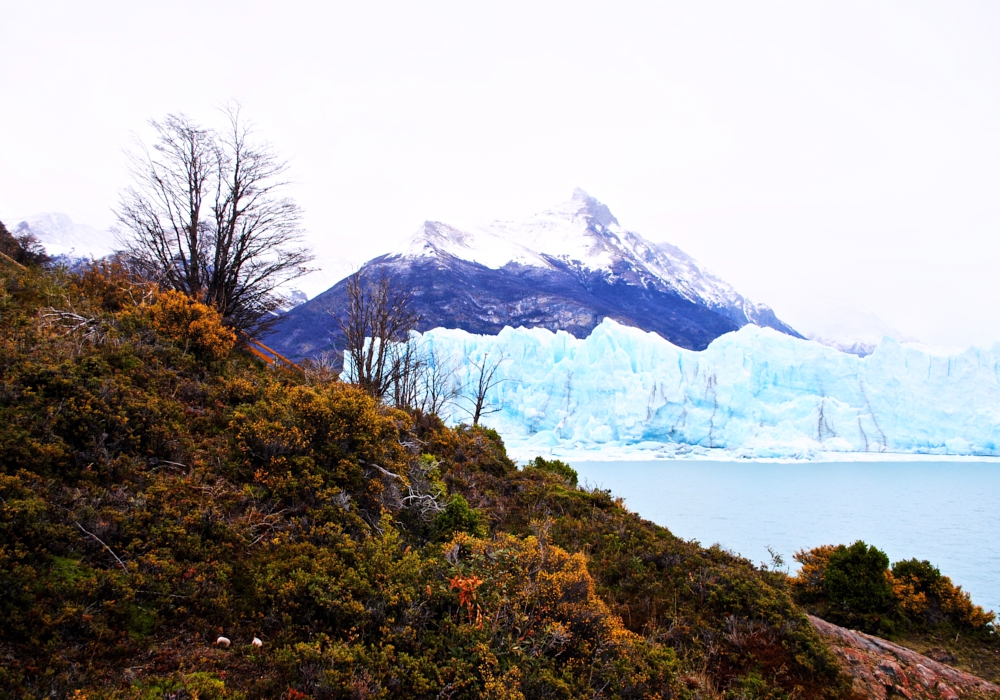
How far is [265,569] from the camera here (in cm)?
362

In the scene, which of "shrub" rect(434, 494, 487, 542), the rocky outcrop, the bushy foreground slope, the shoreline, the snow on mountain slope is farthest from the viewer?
the snow on mountain slope

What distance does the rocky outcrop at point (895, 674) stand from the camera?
5016 millimetres

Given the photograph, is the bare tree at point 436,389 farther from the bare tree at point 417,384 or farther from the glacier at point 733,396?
the glacier at point 733,396

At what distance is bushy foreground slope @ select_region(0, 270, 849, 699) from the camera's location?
9.57 ft

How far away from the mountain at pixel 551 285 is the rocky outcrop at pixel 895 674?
49.7m

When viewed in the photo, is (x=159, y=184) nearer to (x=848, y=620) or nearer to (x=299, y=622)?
(x=299, y=622)

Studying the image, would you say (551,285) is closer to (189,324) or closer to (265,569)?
(189,324)

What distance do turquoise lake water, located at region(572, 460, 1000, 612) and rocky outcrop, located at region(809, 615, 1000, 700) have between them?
4.00 m

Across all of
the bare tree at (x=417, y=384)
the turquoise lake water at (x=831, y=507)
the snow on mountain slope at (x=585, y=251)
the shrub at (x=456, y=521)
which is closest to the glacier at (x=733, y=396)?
the turquoise lake water at (x=831, y=507)

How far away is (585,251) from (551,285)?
26.3 metres

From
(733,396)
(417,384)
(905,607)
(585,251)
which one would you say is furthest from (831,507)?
(585,251)

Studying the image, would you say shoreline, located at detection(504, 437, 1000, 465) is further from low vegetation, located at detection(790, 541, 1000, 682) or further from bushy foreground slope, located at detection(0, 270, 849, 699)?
bushy foreground slope, located at detection(0, 270, 849, 699)

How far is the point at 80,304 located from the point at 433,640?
5.56 metres

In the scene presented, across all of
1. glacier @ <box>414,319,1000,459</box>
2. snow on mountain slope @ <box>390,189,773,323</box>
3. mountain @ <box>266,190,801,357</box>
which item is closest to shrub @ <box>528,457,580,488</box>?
glacier @ <box>414,319,1000,459</box>
